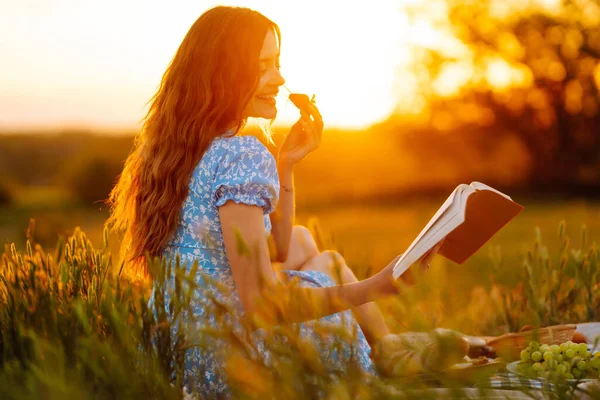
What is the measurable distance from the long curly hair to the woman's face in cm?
5

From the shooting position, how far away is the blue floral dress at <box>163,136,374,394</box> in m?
2.91

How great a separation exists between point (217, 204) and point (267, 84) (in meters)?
0.67

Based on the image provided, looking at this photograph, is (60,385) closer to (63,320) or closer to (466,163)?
(63,320)

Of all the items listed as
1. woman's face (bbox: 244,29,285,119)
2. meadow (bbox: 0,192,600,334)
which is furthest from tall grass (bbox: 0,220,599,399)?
meadow (bbox: 0,192,600,334)

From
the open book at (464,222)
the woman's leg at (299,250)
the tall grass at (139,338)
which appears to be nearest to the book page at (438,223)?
the open book at (464,222)

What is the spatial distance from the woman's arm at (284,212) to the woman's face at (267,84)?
1.44 ft

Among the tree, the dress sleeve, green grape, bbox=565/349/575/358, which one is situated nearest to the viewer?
the dress sleeve

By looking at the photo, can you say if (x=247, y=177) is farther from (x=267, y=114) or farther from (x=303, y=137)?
(x=303, y=137)

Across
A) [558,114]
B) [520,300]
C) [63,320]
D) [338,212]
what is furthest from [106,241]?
[558,114]

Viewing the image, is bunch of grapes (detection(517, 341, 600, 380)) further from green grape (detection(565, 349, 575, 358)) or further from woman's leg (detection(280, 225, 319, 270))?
woman's leg (detection(280, 225, 319, 270))

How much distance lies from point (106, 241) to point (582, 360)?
85.7 inches

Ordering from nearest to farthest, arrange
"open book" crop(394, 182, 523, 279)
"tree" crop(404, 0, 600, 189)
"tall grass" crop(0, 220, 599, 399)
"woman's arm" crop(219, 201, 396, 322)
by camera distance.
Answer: "tall grass" crop(0, 220, 599, 399) < "open book" crop(394, 182, 523, 279) < "woman's arm" crop(219, 201, 396, 322) < "tree" crop(404, 0, 600, 189)

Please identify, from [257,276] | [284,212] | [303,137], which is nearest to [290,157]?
[303,137]

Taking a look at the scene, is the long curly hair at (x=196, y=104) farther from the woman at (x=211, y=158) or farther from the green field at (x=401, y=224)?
the green field at (x=401, y=224)
